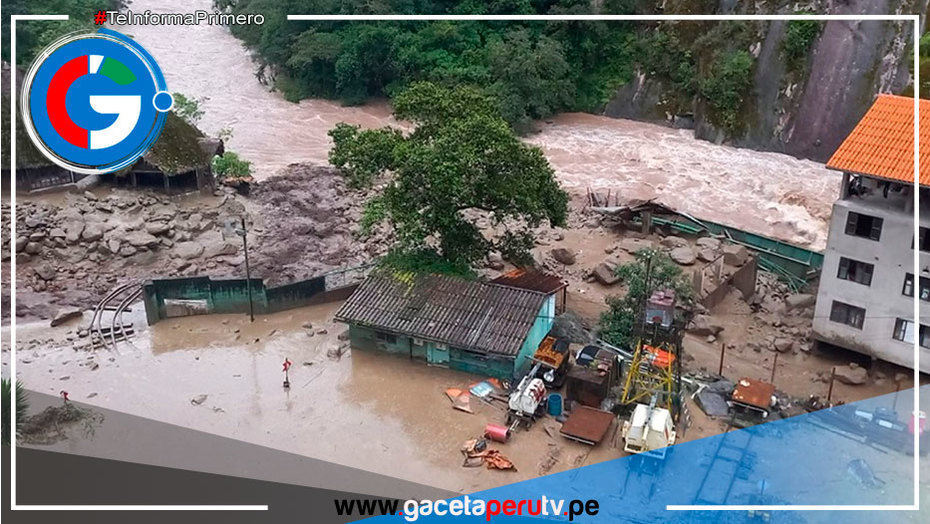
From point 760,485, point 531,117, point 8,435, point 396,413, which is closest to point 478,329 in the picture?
point 396,413

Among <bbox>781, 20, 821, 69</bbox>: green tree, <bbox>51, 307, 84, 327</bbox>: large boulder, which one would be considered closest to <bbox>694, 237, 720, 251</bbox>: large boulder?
<bbox>781, 20, 821, 69</bbox>: green tree

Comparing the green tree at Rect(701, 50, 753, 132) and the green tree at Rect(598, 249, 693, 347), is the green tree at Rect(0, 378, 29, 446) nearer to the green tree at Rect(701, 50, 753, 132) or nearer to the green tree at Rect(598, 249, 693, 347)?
the green tree at Rect(598, 249, 693, 347)

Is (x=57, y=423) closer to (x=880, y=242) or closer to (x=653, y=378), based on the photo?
(x=653, y=378)

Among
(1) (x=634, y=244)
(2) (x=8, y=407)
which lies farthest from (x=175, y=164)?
(1) (x=634, y=244)

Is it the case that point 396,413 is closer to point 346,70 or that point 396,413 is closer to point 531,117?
point 531,117

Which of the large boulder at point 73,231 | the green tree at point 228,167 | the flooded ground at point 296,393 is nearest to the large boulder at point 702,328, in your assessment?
the flooded ground at point 296,393
